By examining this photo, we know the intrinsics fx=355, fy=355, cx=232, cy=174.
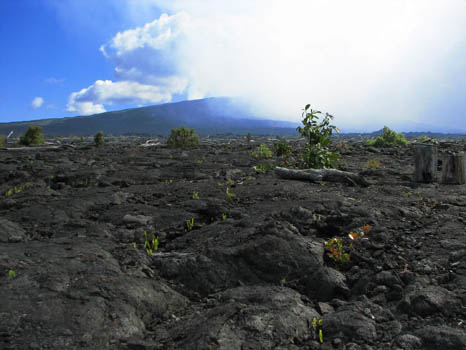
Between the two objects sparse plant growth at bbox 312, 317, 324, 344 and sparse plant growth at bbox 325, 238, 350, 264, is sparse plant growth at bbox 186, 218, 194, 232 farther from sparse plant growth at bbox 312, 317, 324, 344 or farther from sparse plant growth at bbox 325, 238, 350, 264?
sparse plant growth at bbox 312, 317, 324, 344

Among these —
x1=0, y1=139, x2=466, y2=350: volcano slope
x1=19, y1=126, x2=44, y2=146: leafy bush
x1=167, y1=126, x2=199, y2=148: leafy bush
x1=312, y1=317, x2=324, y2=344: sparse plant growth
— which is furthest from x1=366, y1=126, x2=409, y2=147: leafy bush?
x1=19, y1=126, x2=44, y2=146: leafy bush

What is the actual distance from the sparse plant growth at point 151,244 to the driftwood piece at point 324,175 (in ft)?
14.9

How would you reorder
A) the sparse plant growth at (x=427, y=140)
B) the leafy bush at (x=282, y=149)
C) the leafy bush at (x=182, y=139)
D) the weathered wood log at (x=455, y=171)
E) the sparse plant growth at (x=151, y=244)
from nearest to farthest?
the sparse plant growth at (x=151, y=244), the weathered wood log at (x=455, y=171), the leafy bush at (x=282, y=149), the sparse plant growth at (x=427, y=140), the leafy bush at (x=182, y=139)

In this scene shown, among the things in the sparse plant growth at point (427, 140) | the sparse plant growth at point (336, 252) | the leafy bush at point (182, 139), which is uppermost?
the leafy bush at point (182, 139)

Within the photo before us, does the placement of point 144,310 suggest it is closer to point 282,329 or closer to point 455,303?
point 282,329

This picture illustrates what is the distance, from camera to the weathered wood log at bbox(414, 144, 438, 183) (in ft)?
27.6

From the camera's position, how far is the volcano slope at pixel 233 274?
259 centimetres

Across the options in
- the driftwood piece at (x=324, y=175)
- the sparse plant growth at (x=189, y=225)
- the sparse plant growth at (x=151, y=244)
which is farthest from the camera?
the driftwood piece at (x=324, y=175)

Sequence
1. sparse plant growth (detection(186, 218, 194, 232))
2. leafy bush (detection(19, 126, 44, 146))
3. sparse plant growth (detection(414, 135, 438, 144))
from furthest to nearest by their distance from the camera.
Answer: leafy bush (detection(19, 126, 44, 146)) → sparse plant growth (detection(414, 135, 438, 144)) → sparse plant growth (detection(186, 218, 194, 232))

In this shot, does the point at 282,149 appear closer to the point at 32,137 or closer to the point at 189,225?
the point at 189,225

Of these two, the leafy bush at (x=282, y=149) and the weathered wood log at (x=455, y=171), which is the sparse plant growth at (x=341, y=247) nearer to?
the weathered wood log at (x=455, y=171)

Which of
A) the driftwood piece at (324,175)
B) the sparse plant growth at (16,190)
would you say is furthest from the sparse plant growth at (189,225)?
the sparse plant growth at (16,190)

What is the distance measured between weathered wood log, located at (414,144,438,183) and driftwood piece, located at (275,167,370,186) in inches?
70.8

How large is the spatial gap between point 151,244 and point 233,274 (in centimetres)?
142
